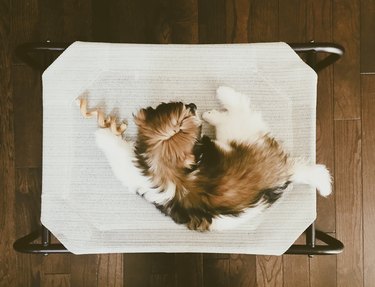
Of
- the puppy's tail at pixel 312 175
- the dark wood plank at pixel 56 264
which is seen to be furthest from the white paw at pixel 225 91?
the dark wood plank at pixel 56 264

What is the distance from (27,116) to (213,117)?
30.7 inches

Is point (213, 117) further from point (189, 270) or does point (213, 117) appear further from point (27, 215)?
point (27, 215)

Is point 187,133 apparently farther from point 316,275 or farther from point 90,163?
point 316,275

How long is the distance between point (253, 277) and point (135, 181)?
2.34ft

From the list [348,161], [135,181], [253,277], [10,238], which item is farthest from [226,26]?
[10,238]

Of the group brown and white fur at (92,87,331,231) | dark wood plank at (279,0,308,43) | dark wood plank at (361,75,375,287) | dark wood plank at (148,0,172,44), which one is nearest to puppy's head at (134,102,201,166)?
brown and white fur at (92,87,331,231)

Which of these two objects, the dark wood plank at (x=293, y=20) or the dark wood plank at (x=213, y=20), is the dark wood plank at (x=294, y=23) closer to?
the dark wood plank at (x=293, y=20)

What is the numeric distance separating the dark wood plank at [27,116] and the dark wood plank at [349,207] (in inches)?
41.7

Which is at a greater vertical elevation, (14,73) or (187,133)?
(14,73)

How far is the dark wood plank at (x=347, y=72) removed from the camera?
154 centimetres

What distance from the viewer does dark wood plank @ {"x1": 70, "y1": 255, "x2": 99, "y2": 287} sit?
152 centimetres

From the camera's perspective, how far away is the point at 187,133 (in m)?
1.01

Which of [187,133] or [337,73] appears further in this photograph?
[337,73]

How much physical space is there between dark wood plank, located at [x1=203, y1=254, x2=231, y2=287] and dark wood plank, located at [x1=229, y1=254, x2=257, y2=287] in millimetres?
18
